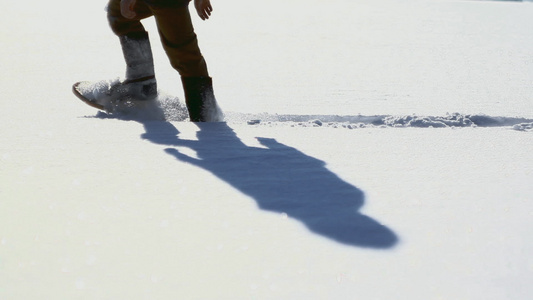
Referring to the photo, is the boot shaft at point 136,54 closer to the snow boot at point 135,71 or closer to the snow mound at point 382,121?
the snow boot at point 135,71

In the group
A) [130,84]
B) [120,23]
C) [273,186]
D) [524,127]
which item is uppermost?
[120,23]

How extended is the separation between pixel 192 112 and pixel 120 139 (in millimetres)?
413

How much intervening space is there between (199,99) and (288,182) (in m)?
0.80

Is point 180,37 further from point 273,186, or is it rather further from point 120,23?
point 273,186

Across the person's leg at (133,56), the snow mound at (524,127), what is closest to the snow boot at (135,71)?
the person's leg at (133,56)

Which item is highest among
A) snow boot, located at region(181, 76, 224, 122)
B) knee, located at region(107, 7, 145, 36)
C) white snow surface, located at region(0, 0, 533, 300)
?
knee, located at region(107, 7, 145, 36)

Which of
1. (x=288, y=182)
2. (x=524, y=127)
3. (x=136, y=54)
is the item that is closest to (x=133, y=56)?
(x=136, y=54)

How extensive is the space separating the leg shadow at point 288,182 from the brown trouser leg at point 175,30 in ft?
0.86

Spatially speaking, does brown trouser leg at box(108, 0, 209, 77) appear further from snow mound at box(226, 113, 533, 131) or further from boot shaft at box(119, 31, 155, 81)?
snow mound at box(226, 113, 533, 131)

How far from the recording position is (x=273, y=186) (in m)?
1.45

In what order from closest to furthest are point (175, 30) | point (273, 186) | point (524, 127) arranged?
point (273, 186)
point (175, 30)
point (524, 127)

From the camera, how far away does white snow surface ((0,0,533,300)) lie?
1.02m

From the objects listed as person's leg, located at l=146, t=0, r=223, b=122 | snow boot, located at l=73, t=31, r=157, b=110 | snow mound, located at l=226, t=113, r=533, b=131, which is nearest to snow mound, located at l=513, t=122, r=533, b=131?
snow mound, located at l=226, t=113, r=533, b=131

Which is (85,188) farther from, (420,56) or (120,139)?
(420,56)
